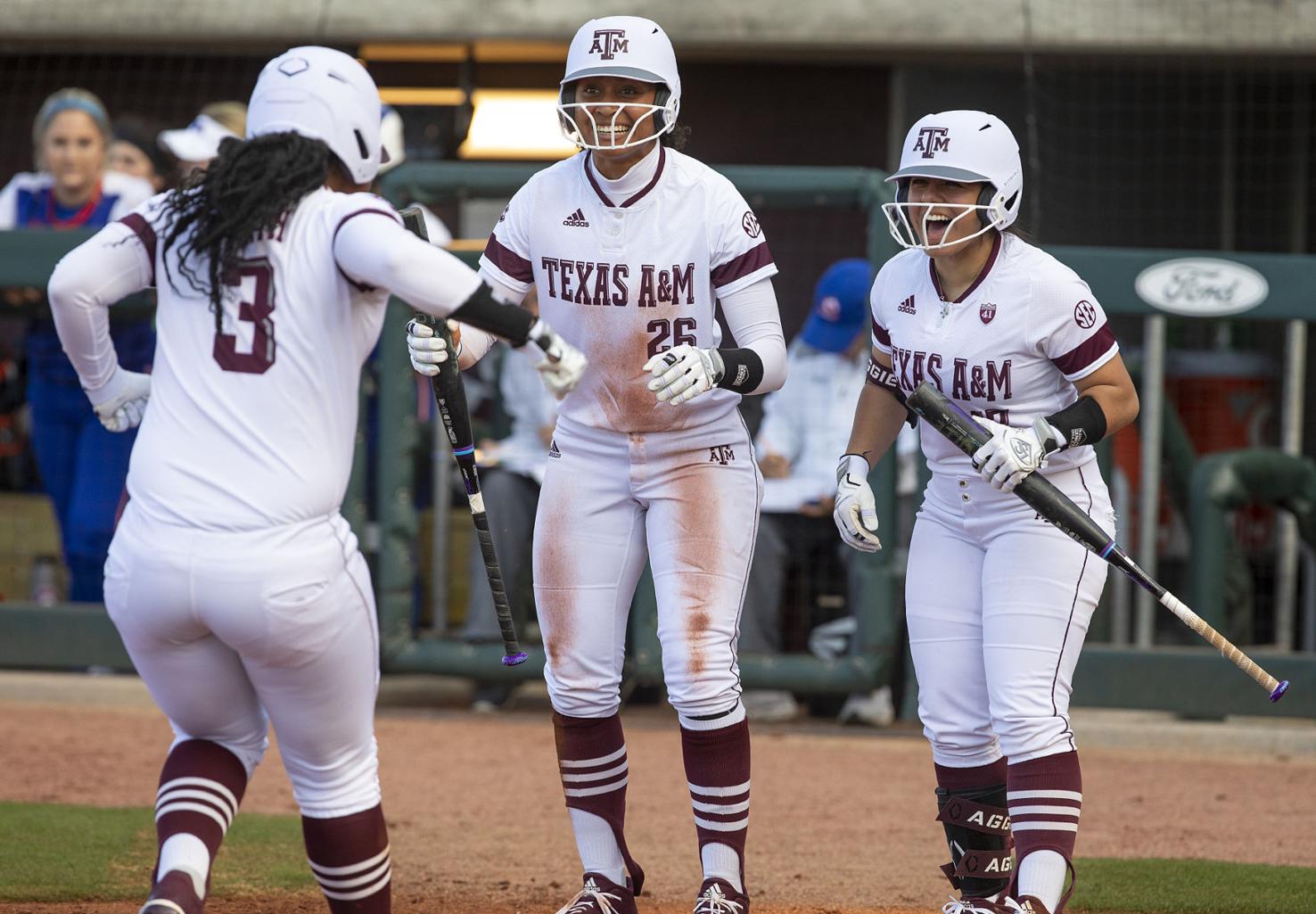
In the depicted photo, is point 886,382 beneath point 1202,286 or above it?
beneath

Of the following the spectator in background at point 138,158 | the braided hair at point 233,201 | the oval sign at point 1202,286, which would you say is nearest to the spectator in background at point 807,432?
the oval sign at point 1202,286

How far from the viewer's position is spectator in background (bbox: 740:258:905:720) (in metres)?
7.08

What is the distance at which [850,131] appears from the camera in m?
9.94

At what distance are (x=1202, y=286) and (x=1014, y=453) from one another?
3486 millimetres

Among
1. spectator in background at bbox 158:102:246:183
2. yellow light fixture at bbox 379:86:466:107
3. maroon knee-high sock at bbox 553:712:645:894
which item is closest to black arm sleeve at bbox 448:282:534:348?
maroon knee-high sock at bbox 553:712:645:894

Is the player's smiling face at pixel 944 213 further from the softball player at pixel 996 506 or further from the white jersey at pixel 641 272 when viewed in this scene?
the white jersey at pixel 641 272

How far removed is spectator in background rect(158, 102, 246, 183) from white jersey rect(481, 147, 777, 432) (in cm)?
342

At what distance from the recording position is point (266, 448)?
2.97 meters

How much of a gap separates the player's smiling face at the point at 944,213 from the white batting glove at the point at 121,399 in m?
1.73

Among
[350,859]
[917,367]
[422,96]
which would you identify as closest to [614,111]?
[917,367]

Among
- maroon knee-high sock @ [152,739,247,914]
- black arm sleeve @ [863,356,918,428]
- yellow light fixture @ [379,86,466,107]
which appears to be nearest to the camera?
maroon knee-high sock @ [152,739,247,914]

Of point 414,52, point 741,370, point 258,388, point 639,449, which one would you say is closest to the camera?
point 258,388

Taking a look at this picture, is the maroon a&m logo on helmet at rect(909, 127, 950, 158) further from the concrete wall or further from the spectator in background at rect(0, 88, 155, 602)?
the concrete wall

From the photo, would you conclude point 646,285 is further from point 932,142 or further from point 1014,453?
point 1014,453
